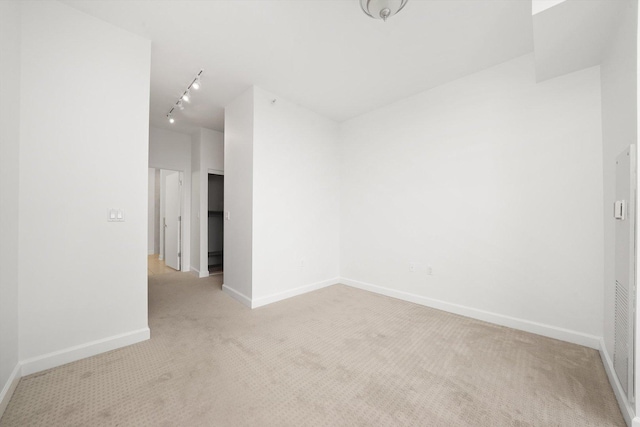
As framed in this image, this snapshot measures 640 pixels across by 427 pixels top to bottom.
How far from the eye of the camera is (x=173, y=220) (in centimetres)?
546

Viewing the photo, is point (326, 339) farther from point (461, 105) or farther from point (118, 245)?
point (461, 105)

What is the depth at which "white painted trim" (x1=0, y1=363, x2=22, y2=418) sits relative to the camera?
149 cm

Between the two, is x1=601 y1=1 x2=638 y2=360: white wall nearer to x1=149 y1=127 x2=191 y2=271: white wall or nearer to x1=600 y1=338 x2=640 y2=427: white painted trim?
x1=600 y1=338 x2=640 y2=427: white painted trim

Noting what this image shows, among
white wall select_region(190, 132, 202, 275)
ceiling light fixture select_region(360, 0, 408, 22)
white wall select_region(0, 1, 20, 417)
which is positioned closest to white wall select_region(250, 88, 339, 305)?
ceiling light fixture select_region(360, 0, 408, 22)

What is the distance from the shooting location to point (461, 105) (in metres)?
3.01

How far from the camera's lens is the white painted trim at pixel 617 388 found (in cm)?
140

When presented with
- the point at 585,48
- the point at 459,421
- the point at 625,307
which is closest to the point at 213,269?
the point at 459,421

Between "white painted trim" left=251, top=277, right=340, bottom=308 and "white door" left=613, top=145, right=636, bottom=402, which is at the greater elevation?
"white door" left=613, top=145, right=636, bottom=402

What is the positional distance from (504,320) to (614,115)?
202 cm

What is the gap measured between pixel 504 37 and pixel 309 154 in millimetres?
2580

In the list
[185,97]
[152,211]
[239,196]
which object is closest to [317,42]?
[185,97]

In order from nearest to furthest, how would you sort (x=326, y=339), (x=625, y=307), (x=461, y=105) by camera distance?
(x=625, y=307) → (x=326, y=339) → (x=461, y=105)

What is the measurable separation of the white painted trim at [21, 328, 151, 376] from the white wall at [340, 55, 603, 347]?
9.70 feet

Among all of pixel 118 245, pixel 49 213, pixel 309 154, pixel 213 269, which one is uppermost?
pixel 309 154
